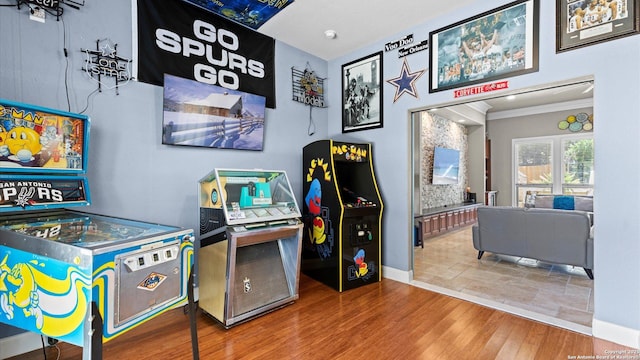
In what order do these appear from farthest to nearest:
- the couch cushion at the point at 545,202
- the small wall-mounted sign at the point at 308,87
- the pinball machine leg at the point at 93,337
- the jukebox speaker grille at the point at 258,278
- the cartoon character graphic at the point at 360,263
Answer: the couch cushion at the point at 545,202
the small wall-mounted sign at the point at 308,87
the cartoon character graphic at the point at 360,263
the jukebox speaker grille at the point at 258,278
the pinball machine leg at the point at 93,337

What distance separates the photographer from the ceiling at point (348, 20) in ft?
9.51

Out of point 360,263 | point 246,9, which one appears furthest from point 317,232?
point 246,9

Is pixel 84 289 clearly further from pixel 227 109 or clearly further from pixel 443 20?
pixel 443 20

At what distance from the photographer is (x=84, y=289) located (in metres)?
1.20

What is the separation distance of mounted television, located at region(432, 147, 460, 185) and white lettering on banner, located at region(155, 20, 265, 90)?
181 inches

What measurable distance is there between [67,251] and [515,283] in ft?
13.5

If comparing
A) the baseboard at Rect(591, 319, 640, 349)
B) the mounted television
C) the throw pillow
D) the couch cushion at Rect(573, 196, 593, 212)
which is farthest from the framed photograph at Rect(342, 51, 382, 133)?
the couch cushion at Rect(573, 196, 593, 212)

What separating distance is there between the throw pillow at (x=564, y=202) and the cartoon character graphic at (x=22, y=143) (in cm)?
719

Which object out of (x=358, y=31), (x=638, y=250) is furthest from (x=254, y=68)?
(x=638, y=250)

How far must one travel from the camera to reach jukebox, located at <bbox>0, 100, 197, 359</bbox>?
4.02 feet

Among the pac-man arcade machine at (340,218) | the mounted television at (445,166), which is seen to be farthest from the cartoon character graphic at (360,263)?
the mounted television at (445,166)

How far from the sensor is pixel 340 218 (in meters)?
3.09

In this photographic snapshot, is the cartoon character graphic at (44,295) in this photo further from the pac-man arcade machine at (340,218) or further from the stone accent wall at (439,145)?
the stone accent wall at (439,145)

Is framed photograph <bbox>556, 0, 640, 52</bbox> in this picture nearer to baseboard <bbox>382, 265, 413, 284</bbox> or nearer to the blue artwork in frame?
the blue artwork in frame
